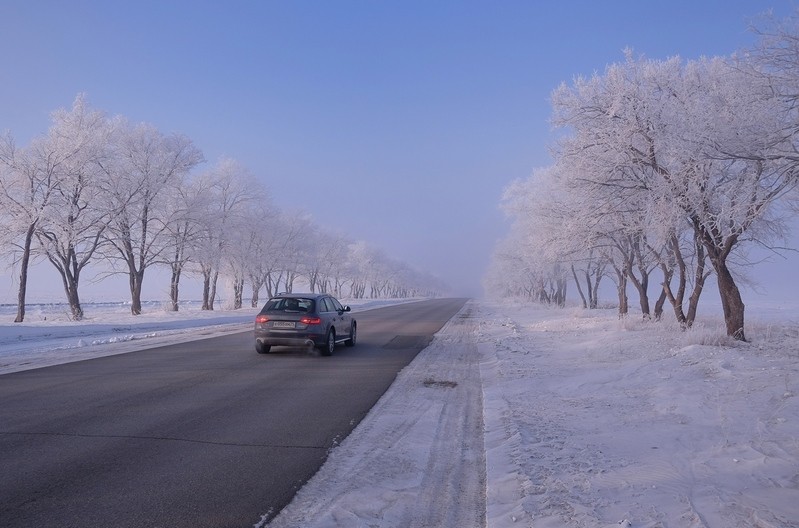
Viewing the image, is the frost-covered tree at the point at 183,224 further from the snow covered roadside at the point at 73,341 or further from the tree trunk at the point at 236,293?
the snow covered roadside at the point at 73,341

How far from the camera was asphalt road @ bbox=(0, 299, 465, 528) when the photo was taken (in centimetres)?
437

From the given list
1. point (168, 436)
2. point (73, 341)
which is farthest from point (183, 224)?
point (168, 436)

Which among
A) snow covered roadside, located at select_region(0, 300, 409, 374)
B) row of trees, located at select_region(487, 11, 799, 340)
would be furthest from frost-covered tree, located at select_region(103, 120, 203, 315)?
row of trees, located at select_region(487, 11, 799, 340)

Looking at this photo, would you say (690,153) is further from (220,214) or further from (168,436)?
(220,214)

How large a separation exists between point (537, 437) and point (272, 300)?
31.3ft

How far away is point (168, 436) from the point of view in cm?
639

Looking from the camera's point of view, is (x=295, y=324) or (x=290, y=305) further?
(x=290, y=305)

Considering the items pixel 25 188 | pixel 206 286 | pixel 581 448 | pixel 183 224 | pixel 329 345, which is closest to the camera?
pixel 581 448

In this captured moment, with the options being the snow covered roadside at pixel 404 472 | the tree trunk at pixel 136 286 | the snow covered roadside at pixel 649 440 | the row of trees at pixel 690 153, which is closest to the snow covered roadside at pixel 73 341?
the snow covered roadside at pixel 404 472

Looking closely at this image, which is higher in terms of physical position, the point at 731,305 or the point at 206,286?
the point at 206,286

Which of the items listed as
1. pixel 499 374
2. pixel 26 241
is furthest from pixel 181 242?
pixel 499 374

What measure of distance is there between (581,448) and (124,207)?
103ft

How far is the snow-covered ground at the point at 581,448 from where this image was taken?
4254mm

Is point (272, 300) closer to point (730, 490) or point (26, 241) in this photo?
point (730, 490)
